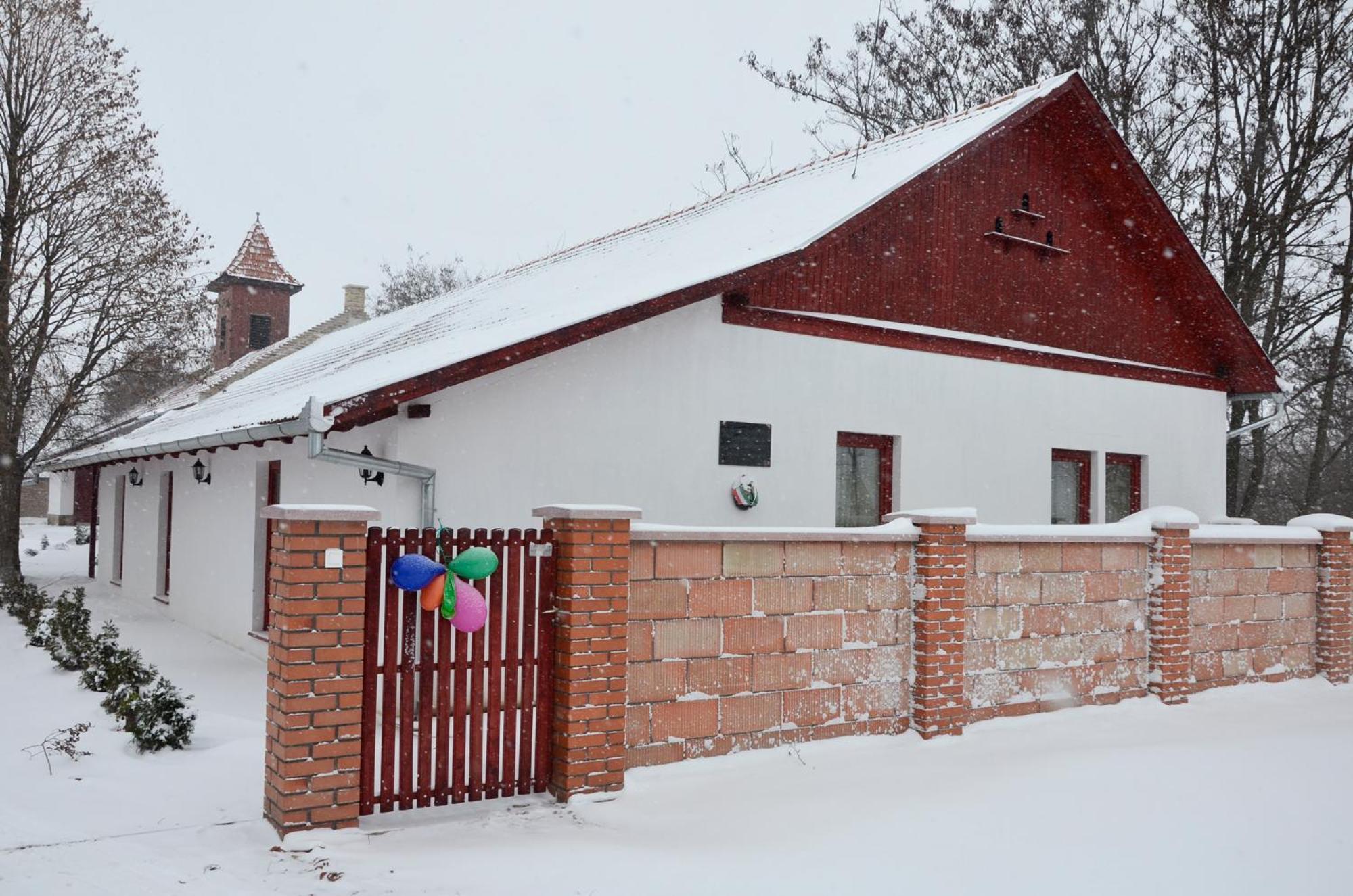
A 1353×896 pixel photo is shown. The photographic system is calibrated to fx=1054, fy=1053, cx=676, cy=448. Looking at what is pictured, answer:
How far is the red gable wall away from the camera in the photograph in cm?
1048

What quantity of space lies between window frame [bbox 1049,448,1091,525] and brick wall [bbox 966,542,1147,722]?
4106 mm

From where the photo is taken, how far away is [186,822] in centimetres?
529

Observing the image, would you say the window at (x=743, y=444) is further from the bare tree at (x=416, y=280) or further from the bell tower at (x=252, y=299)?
the bell tower at (x=252, y=299)

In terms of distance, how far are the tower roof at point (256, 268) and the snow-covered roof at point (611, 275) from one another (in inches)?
896

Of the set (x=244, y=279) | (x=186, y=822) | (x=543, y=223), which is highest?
(x=543, y=223)

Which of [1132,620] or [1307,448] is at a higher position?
[1307,448]

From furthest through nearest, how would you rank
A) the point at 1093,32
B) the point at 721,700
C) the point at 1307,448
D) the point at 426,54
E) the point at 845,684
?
the point at 426,54
the point at 1307,448
the point at 1093,32
the point at 845,684
the point at 721,700

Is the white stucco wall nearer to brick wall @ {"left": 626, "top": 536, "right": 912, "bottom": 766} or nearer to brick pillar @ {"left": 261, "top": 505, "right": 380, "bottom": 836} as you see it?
brick wall @ {"left": 626, "top": 536, "right": 912, "bottom": 766}

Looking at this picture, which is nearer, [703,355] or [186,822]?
[186,822]

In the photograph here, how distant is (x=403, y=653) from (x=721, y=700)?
1968 mm

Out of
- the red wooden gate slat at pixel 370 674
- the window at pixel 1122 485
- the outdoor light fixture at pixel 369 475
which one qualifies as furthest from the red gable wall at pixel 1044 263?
the red wooden gate slat at pixel 370 674

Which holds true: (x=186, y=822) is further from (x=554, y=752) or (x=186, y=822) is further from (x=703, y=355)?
(x=703, y=355)

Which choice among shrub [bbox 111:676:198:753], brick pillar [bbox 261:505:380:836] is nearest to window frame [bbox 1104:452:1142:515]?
brick pillar [bbox 261:505:380:836]

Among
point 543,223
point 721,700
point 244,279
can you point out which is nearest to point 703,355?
point 721,700
